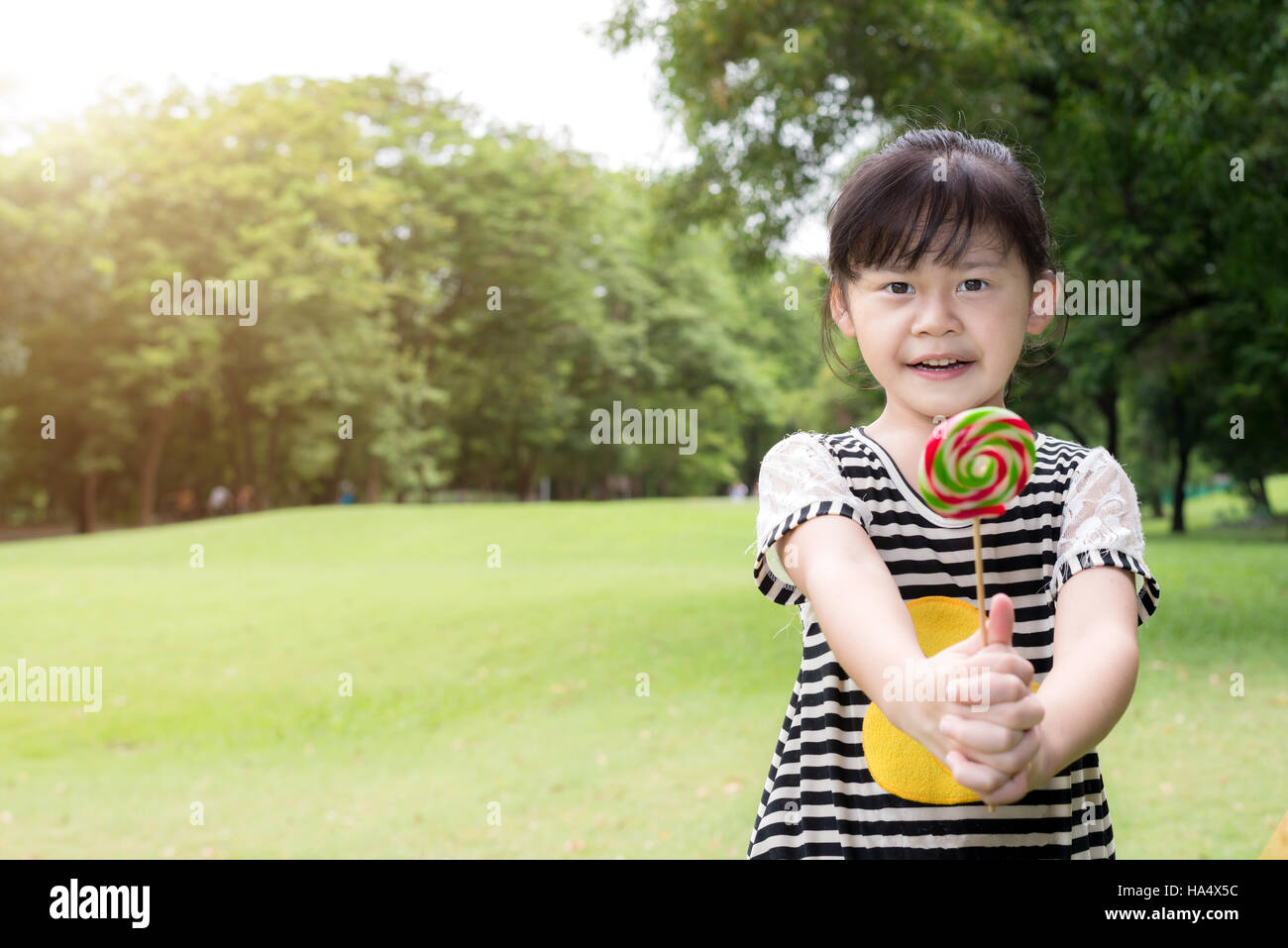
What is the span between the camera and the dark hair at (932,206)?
4.75ft

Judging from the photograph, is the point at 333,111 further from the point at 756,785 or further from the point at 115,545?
the point at 756,785

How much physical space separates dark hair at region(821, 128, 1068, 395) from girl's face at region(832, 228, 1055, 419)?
0.07 ft

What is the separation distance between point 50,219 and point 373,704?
1829 cm

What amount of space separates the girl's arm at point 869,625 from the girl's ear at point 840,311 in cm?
34

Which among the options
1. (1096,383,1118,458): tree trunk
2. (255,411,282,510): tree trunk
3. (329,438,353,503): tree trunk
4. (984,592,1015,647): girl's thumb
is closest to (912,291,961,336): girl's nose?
(984,592,1015,647): girl's thumb

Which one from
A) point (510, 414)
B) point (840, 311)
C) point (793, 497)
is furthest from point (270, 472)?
point (793, 497)

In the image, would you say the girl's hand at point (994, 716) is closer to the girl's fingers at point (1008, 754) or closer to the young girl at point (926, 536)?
the girl's fingers at point (1008, 754)

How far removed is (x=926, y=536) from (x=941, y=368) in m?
0.22

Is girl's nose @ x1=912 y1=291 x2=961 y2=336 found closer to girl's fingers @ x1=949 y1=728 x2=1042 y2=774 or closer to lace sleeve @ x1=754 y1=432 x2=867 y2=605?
lace sleeve @ x1=754 y1=432 x2=867 y2=605

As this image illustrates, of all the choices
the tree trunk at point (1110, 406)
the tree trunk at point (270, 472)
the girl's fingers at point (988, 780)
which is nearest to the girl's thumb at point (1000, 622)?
the girl's fingers at point (988, 780)

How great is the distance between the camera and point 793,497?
1455 mm

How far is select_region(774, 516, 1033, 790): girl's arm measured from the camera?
1.11m

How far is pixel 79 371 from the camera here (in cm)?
2900

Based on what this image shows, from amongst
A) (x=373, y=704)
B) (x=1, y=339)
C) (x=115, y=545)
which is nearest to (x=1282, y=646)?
(x=373, y=704)
